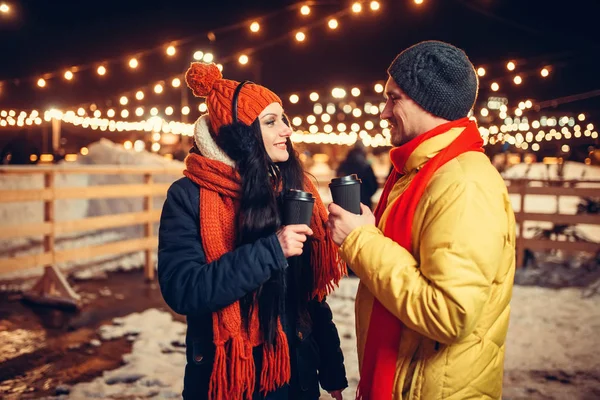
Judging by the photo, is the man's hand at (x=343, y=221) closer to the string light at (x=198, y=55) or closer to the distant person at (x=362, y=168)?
the distant person at (x=362, y=168)

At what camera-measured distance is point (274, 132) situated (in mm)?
1814

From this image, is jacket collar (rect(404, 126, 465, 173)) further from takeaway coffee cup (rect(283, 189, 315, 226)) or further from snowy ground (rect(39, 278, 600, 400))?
snowy ground (rect(39, 278, 600, 400))

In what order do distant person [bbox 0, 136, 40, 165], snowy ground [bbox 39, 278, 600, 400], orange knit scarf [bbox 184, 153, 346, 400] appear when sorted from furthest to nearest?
distant person [bbox 0, 136, 40, 165] → snowy ground [bbox 39, 278, 600, 400] → orange knit scarf [bbox 184, 153, 346, 400]

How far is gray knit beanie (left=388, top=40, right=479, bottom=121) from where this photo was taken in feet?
4.42

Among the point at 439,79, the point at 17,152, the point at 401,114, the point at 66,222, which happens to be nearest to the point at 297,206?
the point at 401,114

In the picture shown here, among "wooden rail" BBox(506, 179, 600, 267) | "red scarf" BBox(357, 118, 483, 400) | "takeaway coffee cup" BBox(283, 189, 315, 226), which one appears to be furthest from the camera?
"wooden rail" BBox(506, 179, 600, 267)

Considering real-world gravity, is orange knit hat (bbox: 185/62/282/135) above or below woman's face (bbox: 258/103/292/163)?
above

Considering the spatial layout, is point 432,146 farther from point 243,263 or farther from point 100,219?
point 100,219

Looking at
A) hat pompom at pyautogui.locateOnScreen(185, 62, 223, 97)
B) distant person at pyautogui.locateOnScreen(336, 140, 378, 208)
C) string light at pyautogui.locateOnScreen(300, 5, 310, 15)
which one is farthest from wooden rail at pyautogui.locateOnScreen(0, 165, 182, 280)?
hat pompom at pyautogui.locateOnScreen(185, 62, 223, 97)

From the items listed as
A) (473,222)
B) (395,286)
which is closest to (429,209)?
(473,222)

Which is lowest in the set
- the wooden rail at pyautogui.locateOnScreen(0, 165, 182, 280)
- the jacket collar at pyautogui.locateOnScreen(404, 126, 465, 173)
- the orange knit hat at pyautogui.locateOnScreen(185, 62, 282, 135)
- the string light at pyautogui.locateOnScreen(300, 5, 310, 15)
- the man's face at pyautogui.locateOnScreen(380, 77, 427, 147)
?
the wooden rail at pyautogui.locateOnScreen(0, 165, 182, 280)

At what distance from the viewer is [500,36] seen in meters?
13.4

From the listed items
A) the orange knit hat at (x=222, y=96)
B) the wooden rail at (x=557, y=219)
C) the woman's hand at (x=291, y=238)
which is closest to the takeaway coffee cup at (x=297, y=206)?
the woman's hand at (x=291, y=238)

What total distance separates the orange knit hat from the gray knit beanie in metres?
0.59
